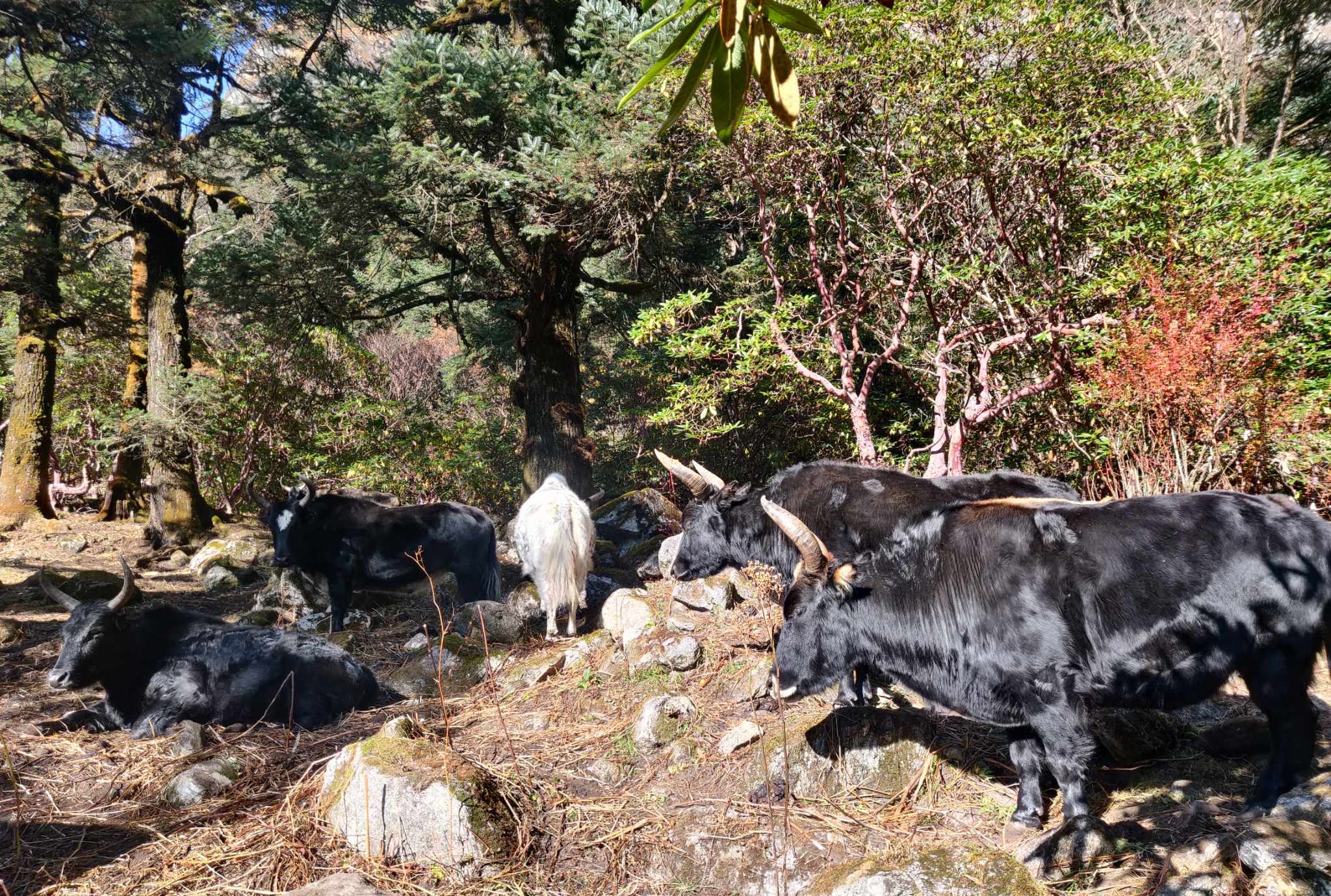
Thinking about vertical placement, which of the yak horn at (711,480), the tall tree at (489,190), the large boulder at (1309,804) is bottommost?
the large boulder at (1309,804)

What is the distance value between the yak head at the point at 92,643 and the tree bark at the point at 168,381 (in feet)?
19.9

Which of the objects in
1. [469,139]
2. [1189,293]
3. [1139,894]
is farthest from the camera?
[469,139]

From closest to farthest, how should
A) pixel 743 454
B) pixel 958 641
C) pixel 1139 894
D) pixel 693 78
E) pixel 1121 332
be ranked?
1. pixel 693 78
2. pixel 1139 894
3. pixel 958 641
4. pixel 1121 332
5. pixel 743 454

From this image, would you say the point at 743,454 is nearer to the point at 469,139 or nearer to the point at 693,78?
the point at 469,139

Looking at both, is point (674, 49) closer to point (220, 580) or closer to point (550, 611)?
point (550, 611)

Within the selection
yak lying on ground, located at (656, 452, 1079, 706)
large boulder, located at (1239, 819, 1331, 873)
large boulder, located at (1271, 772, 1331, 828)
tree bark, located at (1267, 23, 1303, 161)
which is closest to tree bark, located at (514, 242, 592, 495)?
yak lying on ground, located at (656, 452, 1079, 706)

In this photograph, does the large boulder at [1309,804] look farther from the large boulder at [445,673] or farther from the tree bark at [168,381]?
the tree bark at [168,381]

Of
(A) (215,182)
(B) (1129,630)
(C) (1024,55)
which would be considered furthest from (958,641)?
(A) (215,182)

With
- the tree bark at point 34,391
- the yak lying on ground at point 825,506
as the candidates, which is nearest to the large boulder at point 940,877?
the yak lying on ground at point 825,506

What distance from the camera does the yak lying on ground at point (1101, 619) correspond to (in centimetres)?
363

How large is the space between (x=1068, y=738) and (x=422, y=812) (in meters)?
3.12

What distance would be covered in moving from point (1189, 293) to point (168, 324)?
12769mm

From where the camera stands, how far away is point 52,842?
421cm

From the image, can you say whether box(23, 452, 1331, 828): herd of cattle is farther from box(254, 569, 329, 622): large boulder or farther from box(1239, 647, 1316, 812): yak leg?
box(254, 569, 329, 622): large boulder
